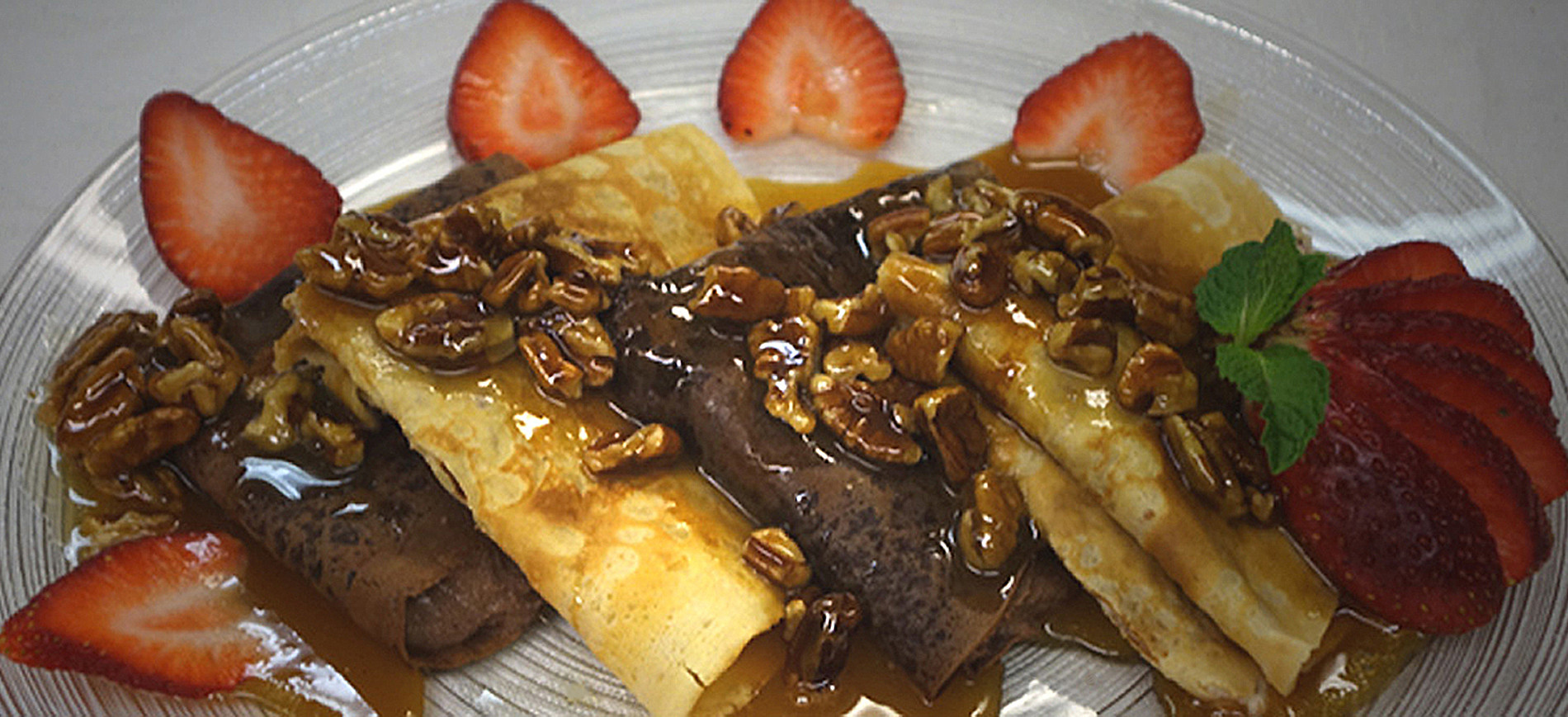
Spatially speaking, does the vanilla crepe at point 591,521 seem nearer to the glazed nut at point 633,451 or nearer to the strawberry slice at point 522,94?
the glazed nut at point 633,451

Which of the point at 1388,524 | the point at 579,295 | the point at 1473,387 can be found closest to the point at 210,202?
the point at 579,295

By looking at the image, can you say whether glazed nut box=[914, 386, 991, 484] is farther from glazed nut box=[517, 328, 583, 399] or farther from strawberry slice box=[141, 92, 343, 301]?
strawberry slice box=[141, 92, 343, 301]

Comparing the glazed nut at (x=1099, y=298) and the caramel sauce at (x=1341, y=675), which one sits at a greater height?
the glazed nut at (x=1099, y=298)

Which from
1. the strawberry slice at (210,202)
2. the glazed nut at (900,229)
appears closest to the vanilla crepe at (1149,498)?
the glazed nut at (900,229)

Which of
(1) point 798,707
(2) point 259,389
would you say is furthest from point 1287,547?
(2) point 259,389

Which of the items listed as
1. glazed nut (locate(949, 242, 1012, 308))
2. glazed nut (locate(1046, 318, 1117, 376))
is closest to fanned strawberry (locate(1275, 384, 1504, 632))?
glazed nut (locate(1046, 318, 1117, 376))

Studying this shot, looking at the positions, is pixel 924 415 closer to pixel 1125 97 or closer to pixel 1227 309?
pixel 1227 309
